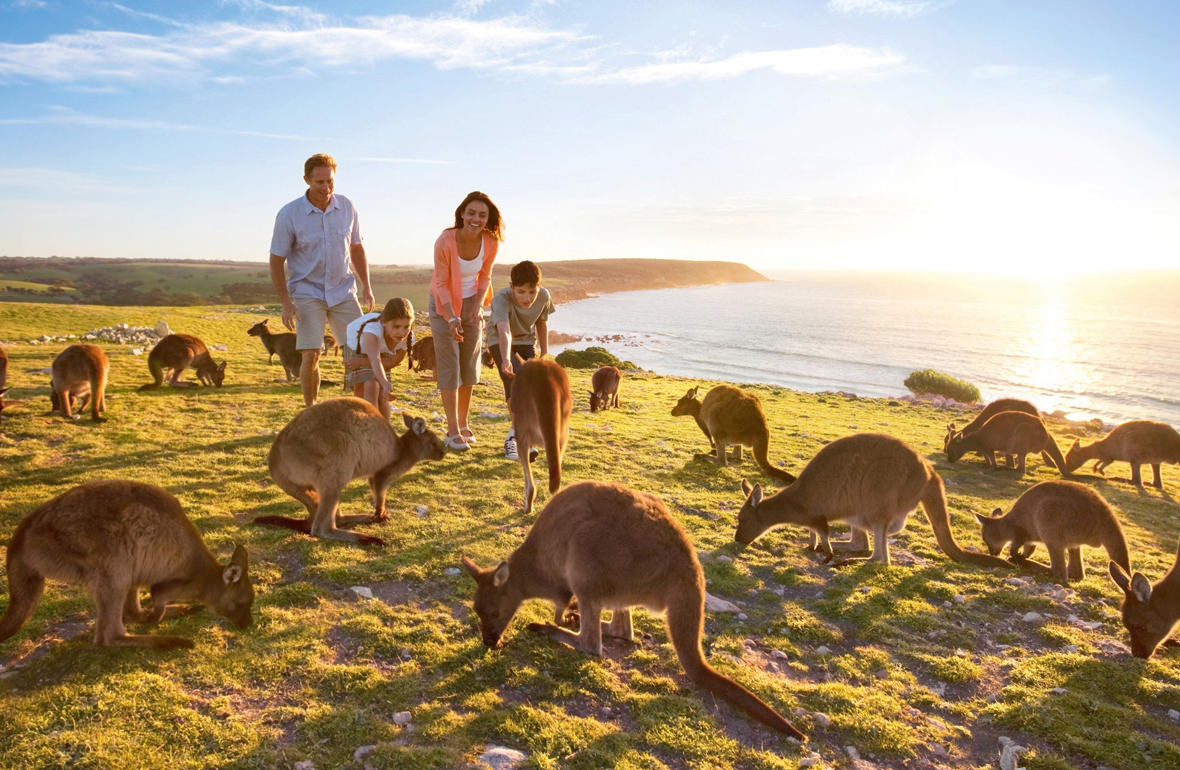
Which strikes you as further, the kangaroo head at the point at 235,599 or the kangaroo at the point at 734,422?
the kangaroo at the point at 734,422

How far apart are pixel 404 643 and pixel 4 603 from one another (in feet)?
8.95

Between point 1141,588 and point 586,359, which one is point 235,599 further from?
point 586,359

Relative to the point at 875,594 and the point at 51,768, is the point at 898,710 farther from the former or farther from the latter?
the point at 51,768

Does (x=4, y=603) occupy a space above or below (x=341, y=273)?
below

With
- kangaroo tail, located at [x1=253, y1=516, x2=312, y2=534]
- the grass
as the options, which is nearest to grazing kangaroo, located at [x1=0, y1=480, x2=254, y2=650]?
the grass

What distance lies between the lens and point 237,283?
6869 cm

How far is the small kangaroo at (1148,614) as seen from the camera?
503 cm

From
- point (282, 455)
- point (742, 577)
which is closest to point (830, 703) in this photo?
point (742, 577)

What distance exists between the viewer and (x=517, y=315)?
8344 mm

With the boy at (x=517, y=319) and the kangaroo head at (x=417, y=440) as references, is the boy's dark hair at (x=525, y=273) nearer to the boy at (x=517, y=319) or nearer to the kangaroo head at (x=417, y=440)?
the boy at (x=517, y=319)

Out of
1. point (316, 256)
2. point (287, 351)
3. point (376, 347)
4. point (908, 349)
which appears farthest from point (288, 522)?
point (908, 349)

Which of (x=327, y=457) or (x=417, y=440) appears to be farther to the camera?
(x=417, y=440)

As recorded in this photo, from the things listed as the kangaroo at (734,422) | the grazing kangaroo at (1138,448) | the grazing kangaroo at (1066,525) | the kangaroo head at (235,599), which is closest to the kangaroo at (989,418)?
the grazing kangaroo at (1138,448)

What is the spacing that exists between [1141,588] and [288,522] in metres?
7.36
